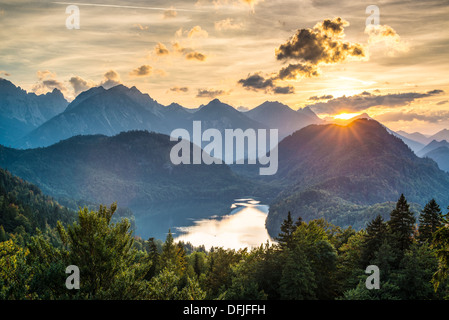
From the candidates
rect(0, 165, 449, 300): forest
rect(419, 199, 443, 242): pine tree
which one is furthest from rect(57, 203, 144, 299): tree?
rect(419, 199, 443, 242): pine tree

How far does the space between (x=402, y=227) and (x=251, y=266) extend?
61.6ft

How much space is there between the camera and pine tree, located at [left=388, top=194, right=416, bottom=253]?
3941 cm

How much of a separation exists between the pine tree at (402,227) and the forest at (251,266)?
11 cm

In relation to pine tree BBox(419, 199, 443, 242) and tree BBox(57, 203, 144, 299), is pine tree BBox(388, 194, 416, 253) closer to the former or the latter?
pine tree BBox(419, 199, 443, 242)

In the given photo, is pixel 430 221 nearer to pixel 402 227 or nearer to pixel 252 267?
pixel 402 227

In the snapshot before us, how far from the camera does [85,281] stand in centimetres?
2184

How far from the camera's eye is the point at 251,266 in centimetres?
4125

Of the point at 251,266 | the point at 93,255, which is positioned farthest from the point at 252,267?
the point at 93,255

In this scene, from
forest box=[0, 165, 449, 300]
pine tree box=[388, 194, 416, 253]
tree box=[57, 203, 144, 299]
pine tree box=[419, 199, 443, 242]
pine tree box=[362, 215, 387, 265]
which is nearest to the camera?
forest box=[0, 165, 449, 300]

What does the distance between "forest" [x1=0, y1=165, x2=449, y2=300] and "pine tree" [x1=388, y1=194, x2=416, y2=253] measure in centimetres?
11

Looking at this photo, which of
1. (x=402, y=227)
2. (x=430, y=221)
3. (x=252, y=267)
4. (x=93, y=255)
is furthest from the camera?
(x=430, y=221)
